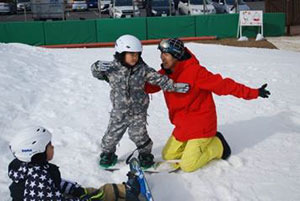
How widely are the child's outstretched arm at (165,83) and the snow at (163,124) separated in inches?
37.6

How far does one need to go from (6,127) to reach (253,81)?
550 cm

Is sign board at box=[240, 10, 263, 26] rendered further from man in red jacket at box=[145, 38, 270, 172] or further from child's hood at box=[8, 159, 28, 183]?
child's hood at box=[8, 159, 28, 183]

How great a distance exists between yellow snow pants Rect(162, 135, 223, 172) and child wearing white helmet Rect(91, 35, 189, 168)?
0.30 m

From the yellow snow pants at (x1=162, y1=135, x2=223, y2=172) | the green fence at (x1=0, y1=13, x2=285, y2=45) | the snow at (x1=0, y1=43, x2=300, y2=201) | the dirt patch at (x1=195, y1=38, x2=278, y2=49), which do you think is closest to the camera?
the snow at (x1=0, y1=43, x2=300, y2=201)

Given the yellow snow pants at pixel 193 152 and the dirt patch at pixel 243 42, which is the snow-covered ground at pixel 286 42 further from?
the yellow snow pants at pixel 193 152

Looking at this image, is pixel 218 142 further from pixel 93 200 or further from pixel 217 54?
pixel 217 54

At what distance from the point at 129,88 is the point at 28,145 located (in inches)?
65.5

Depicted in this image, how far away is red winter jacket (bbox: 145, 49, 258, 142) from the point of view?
4.66 m

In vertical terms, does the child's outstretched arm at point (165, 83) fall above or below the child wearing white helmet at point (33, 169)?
above

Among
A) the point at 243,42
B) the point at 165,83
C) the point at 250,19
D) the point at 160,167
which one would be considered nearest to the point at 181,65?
the point at 165,83

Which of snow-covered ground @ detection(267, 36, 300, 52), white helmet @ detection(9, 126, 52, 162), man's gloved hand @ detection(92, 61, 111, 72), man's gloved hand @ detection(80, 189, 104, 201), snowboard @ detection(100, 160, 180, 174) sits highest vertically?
man's gloved hand @ detection(92, 61, 111, 72)

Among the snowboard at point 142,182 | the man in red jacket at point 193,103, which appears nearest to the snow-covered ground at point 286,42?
the man in red jacket at point 193,103

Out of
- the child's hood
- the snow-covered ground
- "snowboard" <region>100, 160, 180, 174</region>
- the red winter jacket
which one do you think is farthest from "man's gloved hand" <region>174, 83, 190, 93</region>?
the snow-covered ground

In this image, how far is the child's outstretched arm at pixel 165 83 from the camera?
4504mm
